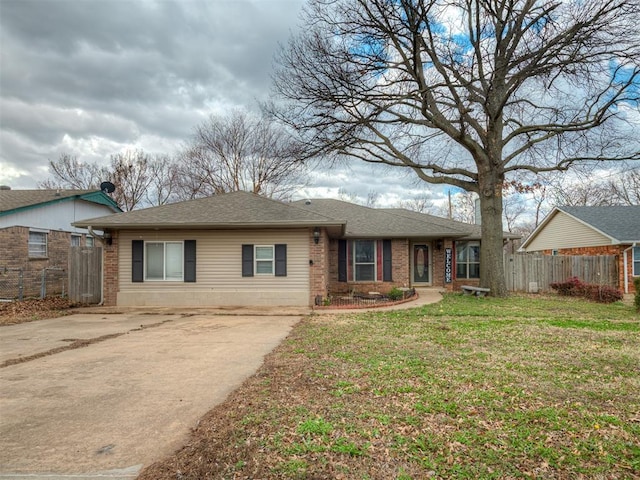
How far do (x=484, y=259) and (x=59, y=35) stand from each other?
15.4m

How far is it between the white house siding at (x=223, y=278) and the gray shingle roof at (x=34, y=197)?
213 inches

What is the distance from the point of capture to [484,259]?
46.3ft

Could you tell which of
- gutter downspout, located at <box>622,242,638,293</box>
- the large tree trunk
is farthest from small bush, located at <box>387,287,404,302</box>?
gutter downspout, located at <box>622,242,638,293</box>

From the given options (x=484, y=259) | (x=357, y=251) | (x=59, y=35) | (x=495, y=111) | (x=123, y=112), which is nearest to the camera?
(x=59, y=35)

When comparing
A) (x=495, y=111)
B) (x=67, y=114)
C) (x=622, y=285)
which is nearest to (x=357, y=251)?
(x=495, y=111)

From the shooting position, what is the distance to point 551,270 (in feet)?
53.5

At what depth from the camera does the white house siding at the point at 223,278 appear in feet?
39.3

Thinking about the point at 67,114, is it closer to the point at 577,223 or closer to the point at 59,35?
the point at 59,35

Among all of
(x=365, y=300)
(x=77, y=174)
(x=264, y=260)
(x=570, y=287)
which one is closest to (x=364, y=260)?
(x=365, y=300)

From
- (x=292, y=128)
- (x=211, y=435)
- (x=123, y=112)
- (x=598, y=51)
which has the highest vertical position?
(x=123, y=112)

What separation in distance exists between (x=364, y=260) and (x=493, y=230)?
4.97 m

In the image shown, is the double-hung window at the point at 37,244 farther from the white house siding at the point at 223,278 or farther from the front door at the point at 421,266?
the front door at the point at 421,266

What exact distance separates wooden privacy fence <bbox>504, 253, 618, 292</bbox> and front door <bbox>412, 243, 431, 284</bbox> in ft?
11.8

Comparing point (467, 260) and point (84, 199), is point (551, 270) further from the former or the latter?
point (84, 199)
